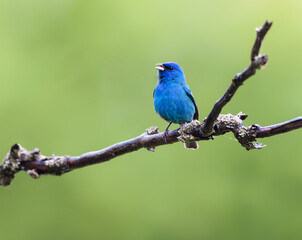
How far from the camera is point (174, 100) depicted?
5996 mm

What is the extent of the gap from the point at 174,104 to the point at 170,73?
0.72 m

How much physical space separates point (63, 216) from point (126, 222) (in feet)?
3.84

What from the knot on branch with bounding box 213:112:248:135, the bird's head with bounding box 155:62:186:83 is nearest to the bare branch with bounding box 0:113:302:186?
the knot on branch with bounding box 213:112:248:135

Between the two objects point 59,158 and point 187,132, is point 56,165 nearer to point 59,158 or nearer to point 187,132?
point 59,158

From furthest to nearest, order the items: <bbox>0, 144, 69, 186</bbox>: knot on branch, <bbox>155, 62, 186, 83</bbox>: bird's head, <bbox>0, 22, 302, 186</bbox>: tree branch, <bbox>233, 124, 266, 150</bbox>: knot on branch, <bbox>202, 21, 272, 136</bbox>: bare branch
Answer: <bbox>155, 62, 186, 83</bbox>: bird's head < <bbox>0, 144, 69, 186</bbox>: knot on branch < <bbox>0, 22, 302, 186</bbox>: tree branch < <bbox>233, 124, 266, 150</bbox>: knot on branch < <bbox>202, 21, 272, 136</bbox>: bare branch

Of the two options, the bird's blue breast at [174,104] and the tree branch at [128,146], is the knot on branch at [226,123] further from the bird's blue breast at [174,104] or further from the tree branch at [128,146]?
the bird's blue breast at [174,104]

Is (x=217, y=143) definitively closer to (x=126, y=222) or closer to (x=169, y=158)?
(x=169, y=158)

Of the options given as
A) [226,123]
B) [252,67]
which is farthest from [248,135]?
[252,67]

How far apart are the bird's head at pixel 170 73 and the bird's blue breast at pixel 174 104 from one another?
19cm

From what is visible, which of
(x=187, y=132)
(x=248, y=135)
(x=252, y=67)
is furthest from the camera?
(x=187, y=132)

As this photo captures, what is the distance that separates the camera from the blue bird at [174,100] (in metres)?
6.00

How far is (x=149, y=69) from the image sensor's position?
807cm

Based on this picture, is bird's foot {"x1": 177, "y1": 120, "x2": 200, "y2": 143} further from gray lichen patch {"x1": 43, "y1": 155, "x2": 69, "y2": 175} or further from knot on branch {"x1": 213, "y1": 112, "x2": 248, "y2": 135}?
gray lichen patch {"x1": 43, "y1": 155, "x2": 69, "y2": 175}

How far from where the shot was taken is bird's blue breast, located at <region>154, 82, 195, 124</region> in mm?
5991
